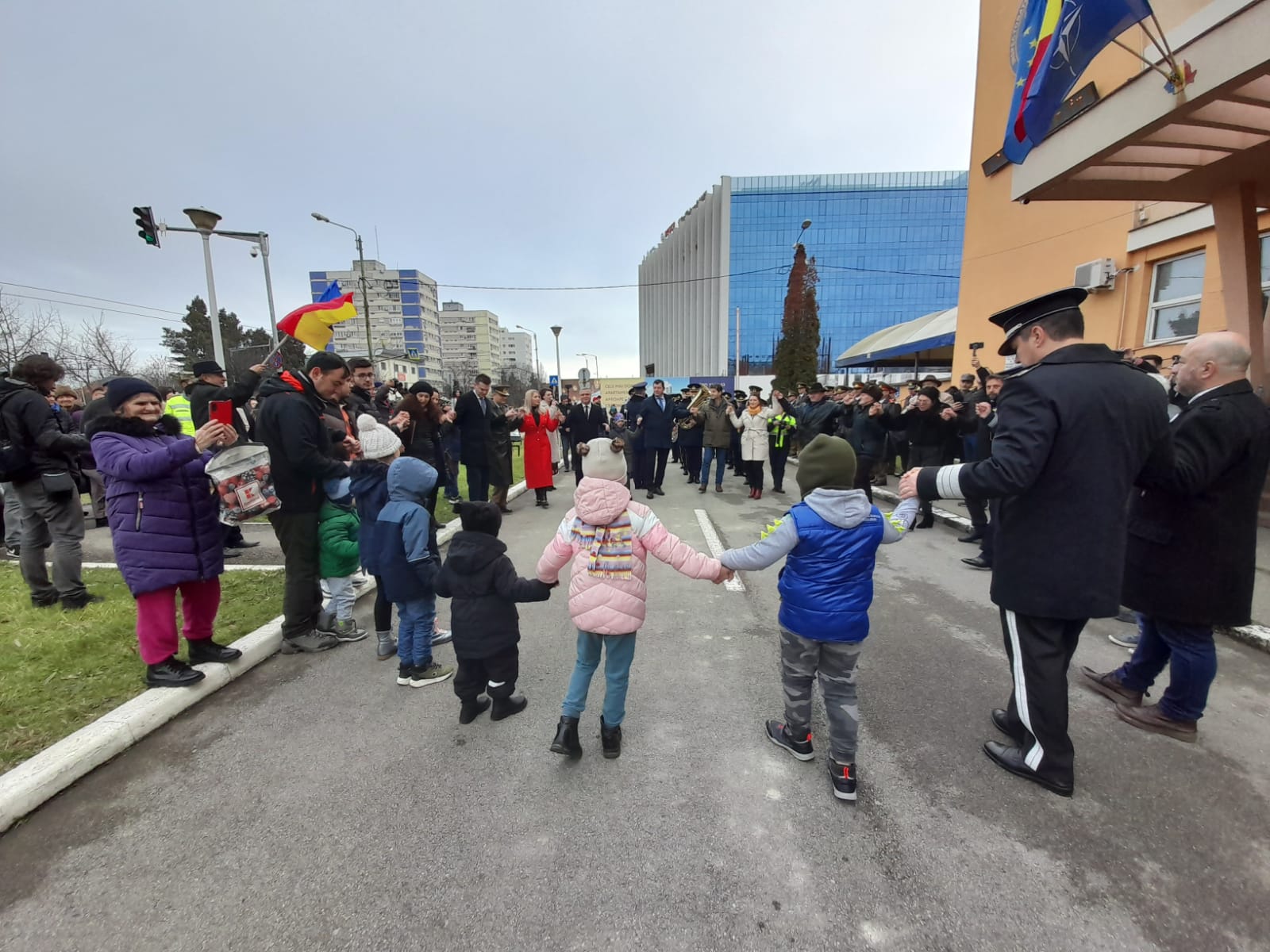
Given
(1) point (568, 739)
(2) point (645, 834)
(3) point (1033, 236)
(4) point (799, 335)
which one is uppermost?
(4) point (799, 335)

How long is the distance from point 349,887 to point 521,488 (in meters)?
8.67

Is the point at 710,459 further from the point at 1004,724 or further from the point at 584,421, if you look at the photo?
the point at 1004,724

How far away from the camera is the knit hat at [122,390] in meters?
2.99

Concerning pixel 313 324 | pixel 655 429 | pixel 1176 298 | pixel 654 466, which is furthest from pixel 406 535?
pixel 1176 298

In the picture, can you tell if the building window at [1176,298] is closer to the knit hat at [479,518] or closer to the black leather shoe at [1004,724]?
the black leather shoe at [1004,724]

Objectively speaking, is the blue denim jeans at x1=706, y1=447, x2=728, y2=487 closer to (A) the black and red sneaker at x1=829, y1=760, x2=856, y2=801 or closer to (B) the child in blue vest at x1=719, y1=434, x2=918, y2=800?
(B) the child in blue vest at x1=719, y1=434, x2=918, y2=800

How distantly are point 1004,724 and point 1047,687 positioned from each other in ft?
1.88

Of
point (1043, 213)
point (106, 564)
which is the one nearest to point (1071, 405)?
point (106, 564)

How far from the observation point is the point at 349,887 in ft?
6.54

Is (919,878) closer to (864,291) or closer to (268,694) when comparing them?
(268,694)

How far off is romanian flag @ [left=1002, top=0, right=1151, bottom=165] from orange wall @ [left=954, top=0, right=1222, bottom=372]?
4.55 m

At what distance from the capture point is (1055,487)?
7.72 ft

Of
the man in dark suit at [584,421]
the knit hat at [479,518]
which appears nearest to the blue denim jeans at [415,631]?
the knit hat at [479,518]

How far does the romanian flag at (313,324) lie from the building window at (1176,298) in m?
11.7
